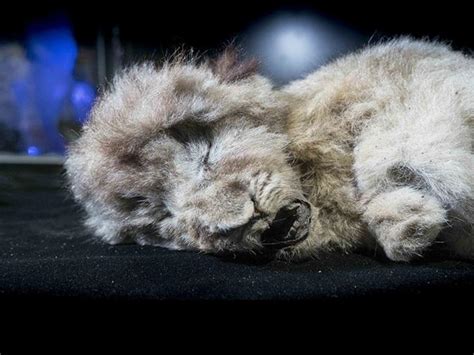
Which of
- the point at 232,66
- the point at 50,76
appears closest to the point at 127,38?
the point at 50,76

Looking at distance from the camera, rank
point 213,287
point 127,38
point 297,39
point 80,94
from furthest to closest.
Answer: point 80,94 < point 127,38 < point 297,39 < point 213,287

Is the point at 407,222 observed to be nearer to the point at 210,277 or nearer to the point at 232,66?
the point at 210,277

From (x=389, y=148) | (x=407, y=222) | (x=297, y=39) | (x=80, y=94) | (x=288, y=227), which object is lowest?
(x=80, y=94)

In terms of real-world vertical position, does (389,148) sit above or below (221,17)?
below

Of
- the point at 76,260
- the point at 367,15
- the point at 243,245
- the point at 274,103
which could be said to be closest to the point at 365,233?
the point at 243,245

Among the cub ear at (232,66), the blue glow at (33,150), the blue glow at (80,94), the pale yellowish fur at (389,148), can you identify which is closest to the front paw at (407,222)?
the pale yellowish fur at (389,148)

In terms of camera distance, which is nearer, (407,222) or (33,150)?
(407,222)

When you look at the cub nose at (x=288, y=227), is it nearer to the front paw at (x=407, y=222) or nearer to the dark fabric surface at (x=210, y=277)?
the dark fabric surface at (x=210, y=277)
